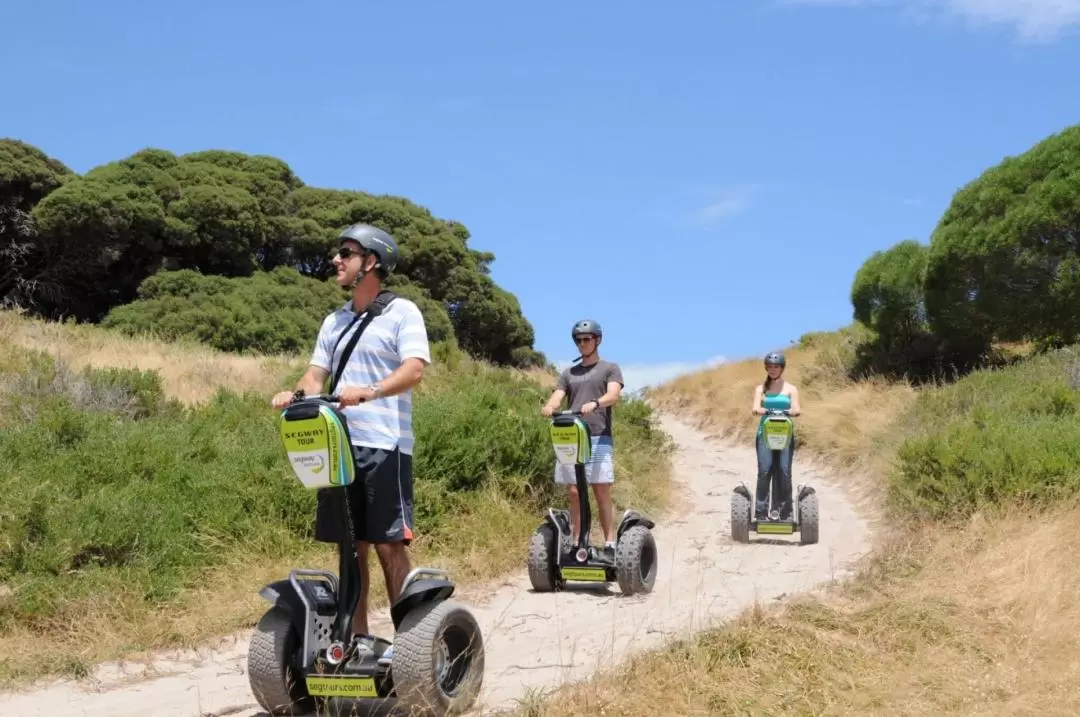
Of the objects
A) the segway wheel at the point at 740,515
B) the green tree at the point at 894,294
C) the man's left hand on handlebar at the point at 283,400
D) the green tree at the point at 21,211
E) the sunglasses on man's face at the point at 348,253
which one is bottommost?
the segway wheel at the point at 740,515

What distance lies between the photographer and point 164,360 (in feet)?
44.0

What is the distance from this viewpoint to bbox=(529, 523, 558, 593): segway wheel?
6957 millimetres

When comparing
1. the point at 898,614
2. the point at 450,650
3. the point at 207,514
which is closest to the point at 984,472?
the point at 898,614

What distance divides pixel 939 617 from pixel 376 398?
3.26 m

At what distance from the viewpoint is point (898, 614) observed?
5199mm

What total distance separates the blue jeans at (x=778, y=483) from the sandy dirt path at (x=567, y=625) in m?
0.33

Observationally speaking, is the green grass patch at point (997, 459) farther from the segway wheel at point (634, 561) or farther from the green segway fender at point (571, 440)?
the green segway fender at point (571, 440)

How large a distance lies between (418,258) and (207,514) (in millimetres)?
19635

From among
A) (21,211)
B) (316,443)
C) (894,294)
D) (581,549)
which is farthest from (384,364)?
(21,211)

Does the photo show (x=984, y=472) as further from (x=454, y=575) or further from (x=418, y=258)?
(x=418, y=258)

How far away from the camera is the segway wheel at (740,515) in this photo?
30.4 feet

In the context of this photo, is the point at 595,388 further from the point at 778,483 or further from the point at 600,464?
the point at 778,483

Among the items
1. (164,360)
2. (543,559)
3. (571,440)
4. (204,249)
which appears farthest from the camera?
(204,249)

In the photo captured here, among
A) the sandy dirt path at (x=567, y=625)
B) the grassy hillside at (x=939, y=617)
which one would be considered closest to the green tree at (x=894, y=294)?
the grassy hillside at (x=939, y=617)
